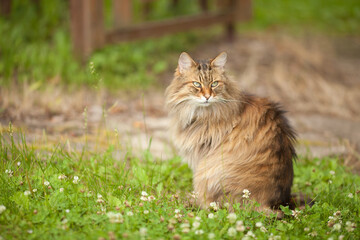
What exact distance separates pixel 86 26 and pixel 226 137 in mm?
3563

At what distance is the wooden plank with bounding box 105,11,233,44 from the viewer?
6.24 meters

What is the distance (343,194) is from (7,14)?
605 cm

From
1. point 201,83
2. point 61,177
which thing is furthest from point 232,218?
point 61,177

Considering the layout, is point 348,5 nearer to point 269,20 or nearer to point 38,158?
point 269,20

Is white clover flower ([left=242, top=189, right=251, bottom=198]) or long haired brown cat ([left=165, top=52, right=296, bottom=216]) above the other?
long haired brown cat ([left=165, top=52, right=296, bottom=216])

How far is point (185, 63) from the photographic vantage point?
315 centimetres

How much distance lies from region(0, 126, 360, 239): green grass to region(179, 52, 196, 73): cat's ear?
859mm

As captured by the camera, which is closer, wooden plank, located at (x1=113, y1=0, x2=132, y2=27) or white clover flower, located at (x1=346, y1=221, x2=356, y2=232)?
white clover flower, located at (x1=346, y1=221, x2=356, y2=232)

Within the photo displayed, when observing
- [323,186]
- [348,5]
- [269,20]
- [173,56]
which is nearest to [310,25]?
[269,20]

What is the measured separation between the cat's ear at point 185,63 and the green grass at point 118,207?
0.86m

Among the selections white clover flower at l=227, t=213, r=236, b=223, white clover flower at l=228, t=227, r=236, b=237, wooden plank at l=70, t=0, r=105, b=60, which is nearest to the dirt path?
wooden plank at l=70, t=0, r=105, b=60

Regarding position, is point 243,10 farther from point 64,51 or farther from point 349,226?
point 349,226

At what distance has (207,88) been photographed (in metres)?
3.03

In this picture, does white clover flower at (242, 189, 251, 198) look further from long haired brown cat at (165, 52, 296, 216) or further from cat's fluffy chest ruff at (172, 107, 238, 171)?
cat's fluffy chest ruff at (172, 107, 238, 171)
